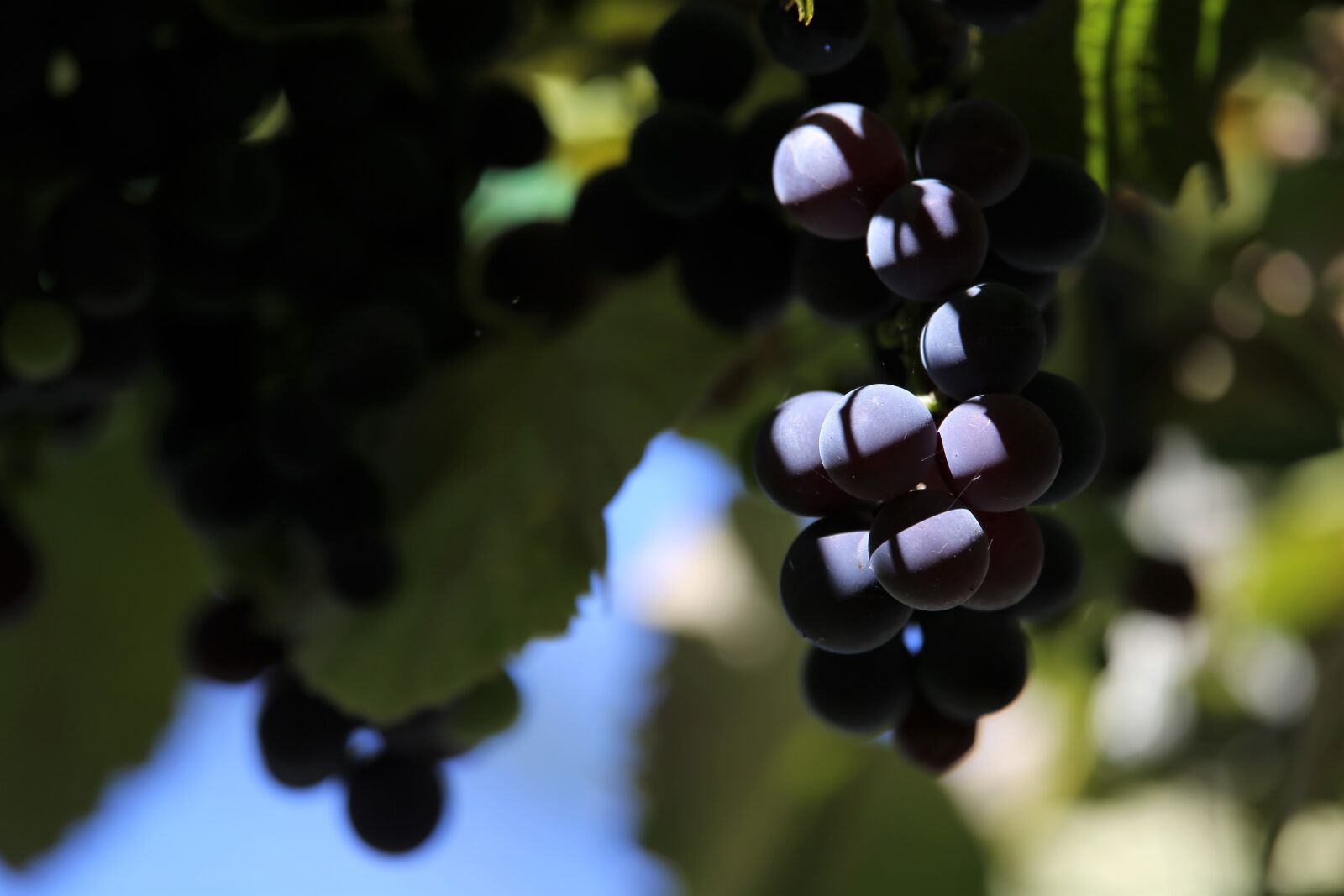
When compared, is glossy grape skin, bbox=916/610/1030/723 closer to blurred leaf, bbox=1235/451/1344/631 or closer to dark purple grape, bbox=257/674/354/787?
dark purple grape, bbox=257/674/354/787

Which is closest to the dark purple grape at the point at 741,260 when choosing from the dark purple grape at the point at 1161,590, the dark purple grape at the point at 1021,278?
the dark purple grape at the point at 1021,278

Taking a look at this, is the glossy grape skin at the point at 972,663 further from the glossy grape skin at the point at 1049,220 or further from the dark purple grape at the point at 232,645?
the dark purple grape at the point at 232,645

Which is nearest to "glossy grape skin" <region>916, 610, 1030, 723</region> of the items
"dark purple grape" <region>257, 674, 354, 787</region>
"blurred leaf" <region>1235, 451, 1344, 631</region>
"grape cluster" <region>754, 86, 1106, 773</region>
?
"grape cluster" <region>754, 86, 1106, 773</region>

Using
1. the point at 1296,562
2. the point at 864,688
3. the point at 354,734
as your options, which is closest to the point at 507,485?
the point at 354,734

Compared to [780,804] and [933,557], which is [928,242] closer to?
[933,557]

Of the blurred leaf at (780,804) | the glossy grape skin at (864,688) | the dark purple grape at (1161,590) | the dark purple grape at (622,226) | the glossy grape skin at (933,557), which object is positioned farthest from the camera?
the blurred leaf at (780,804)
